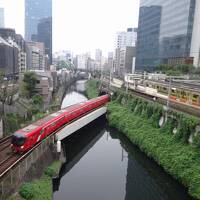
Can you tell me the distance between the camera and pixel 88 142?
1254 inches

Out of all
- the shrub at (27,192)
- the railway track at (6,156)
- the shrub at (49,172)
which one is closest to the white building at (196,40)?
the shrub at (49,172)

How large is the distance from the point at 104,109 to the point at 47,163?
73.6 ft

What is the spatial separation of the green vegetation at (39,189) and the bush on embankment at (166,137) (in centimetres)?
1060

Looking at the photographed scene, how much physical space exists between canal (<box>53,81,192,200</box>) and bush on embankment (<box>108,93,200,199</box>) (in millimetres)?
1457

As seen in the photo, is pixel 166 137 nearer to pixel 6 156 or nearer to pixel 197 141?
pixel 197 141

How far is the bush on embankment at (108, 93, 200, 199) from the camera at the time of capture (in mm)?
18469

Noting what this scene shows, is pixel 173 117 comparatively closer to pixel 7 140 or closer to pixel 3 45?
pixel 7 140

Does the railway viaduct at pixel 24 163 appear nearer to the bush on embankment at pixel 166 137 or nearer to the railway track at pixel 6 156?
the railway track at pixel 6 156

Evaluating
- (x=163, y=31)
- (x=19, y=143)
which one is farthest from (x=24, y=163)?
(x=163, y=31)

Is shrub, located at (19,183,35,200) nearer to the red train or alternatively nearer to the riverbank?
the red train

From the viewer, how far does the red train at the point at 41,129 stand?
1849 cm

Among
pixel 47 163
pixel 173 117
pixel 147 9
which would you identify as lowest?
pixel 47 163

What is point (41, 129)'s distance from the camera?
21.5 metres

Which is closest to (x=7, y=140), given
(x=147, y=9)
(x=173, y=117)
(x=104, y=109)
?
(x=173, y=117)
